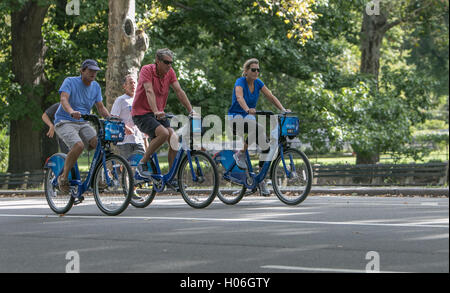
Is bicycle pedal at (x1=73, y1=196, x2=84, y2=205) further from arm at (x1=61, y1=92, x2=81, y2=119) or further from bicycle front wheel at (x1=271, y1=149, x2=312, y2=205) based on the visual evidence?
bicycle front wheel at (x1=271, y1=149, x2=312, y2=205)

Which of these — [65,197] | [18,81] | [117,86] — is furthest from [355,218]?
[18,81]

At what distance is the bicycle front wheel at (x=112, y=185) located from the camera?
30.9 ft

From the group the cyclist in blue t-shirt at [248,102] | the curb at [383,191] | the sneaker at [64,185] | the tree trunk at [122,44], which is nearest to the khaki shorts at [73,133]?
the sneaker at [64,185]

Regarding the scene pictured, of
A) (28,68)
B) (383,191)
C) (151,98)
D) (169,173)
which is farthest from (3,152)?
(151,98)

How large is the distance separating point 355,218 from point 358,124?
12061 mm

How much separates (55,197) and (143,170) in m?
1.27

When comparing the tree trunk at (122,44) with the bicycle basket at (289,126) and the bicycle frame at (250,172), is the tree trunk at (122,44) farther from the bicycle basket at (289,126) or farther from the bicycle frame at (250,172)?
the bicycle basket at (289,126)

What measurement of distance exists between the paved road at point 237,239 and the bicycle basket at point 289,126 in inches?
38.2

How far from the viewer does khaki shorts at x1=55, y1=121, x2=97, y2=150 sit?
32.4ft

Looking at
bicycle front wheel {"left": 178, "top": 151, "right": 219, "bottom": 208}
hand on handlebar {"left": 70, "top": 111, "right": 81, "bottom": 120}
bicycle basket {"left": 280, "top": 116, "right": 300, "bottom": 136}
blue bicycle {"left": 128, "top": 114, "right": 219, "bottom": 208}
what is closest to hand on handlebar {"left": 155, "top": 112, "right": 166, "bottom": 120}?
blue bicycle {"left": 128, "top": 114, "right": 219, "bottom": 208}

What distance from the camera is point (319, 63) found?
928 inches

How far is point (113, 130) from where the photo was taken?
958 centimetres

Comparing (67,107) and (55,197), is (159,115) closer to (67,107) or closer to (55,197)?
(67,107)

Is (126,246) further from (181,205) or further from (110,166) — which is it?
(181,205)
